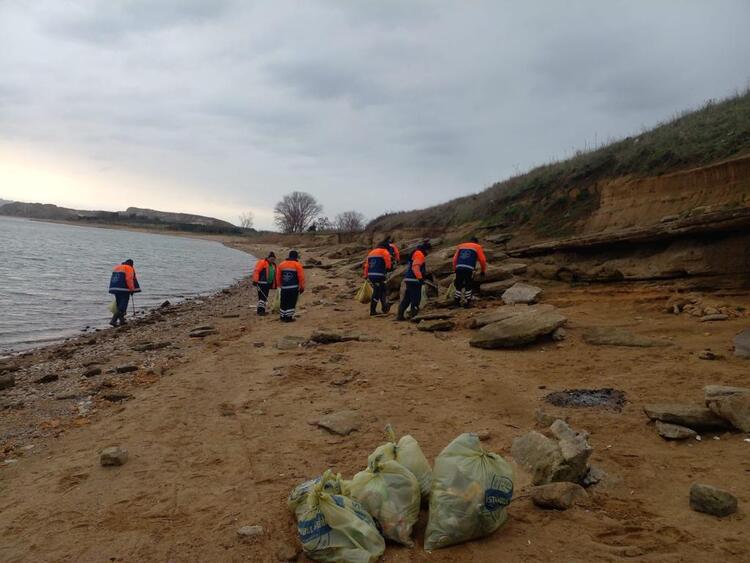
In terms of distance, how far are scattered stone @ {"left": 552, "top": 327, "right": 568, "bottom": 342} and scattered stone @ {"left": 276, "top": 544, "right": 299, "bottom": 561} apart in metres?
6.20

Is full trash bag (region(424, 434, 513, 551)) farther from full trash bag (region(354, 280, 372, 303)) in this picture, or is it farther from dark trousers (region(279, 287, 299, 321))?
full trash bag (region(354, 280, 372, 303))

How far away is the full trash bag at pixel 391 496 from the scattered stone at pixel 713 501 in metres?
1.85

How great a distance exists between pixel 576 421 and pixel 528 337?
3.22 metres

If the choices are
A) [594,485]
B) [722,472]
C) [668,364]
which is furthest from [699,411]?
[668,364]

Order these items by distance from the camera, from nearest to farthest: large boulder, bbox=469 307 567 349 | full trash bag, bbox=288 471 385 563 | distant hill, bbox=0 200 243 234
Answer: full trash bag, bbox=288 471 385 563 → large boulder, bbox=469 307 567 349 → distant hill, bbox=0 200 243 234

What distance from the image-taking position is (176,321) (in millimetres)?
13703

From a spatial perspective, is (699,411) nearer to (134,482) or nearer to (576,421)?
(576,421)

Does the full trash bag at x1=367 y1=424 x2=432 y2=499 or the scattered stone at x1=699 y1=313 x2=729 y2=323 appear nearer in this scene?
the full trash bag at x1=367 y1=424 x2=432 y2=499

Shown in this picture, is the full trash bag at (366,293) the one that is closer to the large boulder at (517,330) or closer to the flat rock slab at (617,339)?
the large boulder at (517,330)

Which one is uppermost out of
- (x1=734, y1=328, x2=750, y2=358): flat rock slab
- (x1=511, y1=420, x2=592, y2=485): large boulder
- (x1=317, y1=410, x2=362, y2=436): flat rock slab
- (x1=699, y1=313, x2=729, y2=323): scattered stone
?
(x1=699, y1=313, x2=729, y2=323): scattered stone

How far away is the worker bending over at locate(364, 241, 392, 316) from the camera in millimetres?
12453

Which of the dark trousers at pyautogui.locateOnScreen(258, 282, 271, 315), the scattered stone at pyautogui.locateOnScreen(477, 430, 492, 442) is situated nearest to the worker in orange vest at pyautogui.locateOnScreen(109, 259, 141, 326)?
the dark trousers at pyautogui.locateOnScreen(258, 282, 271, 315)

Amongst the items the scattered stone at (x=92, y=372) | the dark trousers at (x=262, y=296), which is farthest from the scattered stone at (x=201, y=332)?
the scattered stone at (x=92, y=372)

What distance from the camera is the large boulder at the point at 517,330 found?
823 cm
